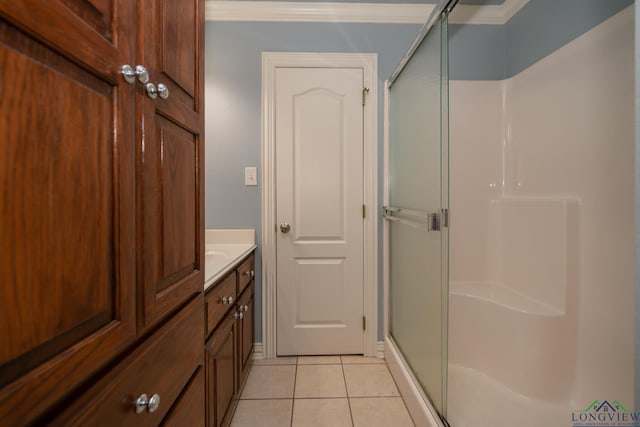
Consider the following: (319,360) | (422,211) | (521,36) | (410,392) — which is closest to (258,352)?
(319,360)

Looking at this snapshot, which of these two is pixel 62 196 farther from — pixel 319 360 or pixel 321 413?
pixel 319 360

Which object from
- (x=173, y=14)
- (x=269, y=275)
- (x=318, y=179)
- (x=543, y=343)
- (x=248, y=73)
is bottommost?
(x=543, y=343)

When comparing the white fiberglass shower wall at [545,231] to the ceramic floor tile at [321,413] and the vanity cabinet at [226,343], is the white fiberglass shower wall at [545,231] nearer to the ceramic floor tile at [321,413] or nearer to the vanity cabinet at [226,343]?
the ceramic floor tile at [321,413]

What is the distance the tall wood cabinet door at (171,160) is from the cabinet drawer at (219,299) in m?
0.24

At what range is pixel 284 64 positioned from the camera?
2.16 m

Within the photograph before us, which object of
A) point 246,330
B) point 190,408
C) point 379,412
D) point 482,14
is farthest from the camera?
point 482,14

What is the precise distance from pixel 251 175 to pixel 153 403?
1.67 metres

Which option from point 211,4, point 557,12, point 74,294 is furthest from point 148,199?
point 557,12

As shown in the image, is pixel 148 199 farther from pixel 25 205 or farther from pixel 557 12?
pixel 557 12

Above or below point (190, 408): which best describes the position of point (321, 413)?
below

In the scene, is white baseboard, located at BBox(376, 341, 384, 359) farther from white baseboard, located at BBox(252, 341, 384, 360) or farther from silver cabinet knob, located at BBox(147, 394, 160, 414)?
silver cabinet knob, located at BBox(147, 394, 160, 414)

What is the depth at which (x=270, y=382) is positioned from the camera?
1.89 meters

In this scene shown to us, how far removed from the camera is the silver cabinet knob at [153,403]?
2.02 ft

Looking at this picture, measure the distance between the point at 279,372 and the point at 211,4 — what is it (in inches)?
97.4
